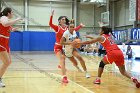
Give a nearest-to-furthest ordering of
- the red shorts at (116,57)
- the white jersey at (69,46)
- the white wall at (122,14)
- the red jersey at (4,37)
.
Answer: the red jersey at (4,37) < the red shorts at (116,57) < the white jersey at (69,46) < the white wall at (122,14)

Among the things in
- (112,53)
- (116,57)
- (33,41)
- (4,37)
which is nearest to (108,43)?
(112,53)

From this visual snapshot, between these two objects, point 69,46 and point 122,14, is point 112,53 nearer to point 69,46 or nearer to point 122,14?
point 69,46

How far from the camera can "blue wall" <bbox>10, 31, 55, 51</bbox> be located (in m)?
27.0

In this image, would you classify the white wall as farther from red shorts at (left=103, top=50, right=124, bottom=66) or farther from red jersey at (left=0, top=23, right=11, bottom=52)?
red jersey at (left=0, top=23, right=11, bottom=52)

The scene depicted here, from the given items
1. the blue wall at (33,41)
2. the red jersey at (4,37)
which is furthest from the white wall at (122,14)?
the red jersey at (4,37)

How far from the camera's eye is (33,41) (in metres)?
27.5

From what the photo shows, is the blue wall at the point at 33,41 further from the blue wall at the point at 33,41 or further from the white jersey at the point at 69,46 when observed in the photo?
the white jersey at the point at 69,46

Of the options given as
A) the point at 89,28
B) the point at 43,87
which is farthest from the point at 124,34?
the point at 43,87

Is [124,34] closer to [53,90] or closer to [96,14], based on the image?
[96,14]

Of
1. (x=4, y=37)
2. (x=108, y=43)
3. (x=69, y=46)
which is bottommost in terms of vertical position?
(x=69, y=46)

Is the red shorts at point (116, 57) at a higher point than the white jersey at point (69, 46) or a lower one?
lower

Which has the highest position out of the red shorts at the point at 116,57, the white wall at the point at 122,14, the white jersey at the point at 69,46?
the white wall at the point at 122,14

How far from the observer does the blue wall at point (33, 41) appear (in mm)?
27000

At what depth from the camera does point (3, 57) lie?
6.63 meters
